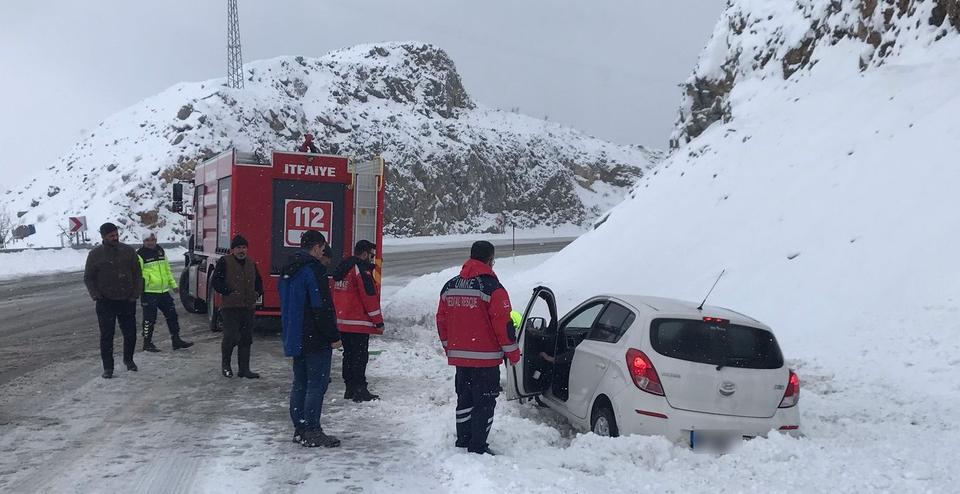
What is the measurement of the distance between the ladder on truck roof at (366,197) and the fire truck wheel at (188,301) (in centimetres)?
499

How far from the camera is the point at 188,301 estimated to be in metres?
15.6

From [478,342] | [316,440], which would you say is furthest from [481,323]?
[316,440]

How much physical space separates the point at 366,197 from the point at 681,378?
7699 millimetres

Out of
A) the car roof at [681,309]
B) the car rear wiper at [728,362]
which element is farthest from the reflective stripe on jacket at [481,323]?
the car rear wiper at [728,362]

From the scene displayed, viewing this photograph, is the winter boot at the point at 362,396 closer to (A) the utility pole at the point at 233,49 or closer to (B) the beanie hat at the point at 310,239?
(B) the beanie hat at the point at 310,239

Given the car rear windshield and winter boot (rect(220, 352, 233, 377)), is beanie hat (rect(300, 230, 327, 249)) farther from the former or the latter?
winter boot (rect(220, 352, 233, 377))

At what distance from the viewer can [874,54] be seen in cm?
1694

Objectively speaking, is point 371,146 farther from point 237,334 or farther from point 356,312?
point 356,312

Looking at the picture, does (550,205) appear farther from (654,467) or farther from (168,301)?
(654,467)

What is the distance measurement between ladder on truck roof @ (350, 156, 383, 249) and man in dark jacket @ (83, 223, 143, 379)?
12.9ft

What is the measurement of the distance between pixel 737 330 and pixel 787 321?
5.62 m

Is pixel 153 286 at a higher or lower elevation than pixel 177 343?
higher

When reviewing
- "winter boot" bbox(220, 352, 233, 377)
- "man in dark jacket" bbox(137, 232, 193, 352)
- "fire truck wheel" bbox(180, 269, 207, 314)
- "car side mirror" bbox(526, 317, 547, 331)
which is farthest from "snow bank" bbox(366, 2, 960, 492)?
"fire truck wheel" bbox(180, 269, 207, 314)

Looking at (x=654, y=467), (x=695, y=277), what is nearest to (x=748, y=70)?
(x=695, y=277)
